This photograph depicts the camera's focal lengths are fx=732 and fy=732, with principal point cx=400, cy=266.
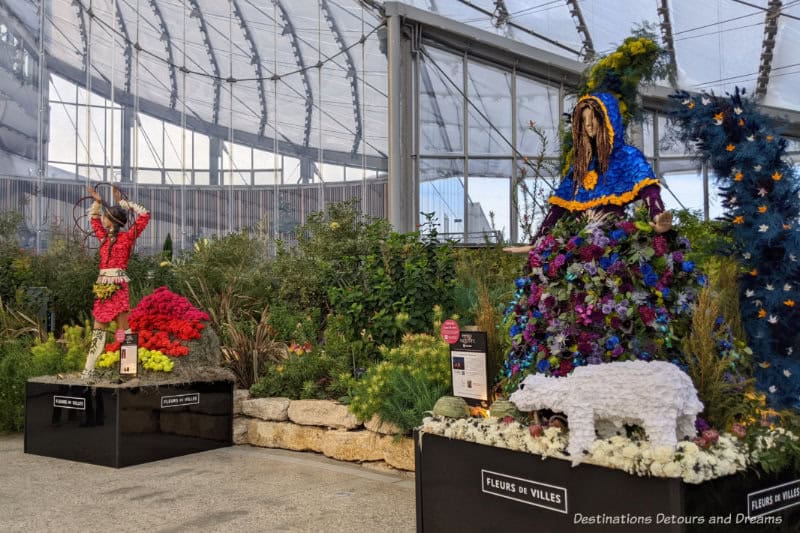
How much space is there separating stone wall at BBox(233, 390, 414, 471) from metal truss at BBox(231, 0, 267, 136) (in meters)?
9.93

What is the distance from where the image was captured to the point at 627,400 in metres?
2.95

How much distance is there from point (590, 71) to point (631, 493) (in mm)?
2388

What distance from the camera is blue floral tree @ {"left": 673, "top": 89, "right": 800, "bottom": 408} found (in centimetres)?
427

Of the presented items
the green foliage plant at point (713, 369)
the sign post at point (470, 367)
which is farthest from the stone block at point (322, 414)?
the green foliage plant at point (713, 369)

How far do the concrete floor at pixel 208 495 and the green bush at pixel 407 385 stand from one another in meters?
0.48

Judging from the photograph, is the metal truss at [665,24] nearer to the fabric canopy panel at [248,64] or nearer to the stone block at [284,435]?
the fabric canopy panel at [248,64]

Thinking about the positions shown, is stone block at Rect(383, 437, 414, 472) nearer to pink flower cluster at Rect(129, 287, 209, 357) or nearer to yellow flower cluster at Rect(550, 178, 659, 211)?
pink flower cluster at Rect(129, 287, 209, 357)

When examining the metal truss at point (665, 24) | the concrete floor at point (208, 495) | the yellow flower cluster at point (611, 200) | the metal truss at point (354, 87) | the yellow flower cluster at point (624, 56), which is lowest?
the concrete floor at point (208, 495)

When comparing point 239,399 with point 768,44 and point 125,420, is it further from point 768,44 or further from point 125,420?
point 768,44

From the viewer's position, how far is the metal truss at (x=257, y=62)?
Answer: 53.1ft

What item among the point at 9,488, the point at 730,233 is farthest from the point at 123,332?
the point at 730,233

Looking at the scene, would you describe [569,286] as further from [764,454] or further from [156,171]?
[156,171]

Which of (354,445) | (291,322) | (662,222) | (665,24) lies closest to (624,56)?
(662,222)

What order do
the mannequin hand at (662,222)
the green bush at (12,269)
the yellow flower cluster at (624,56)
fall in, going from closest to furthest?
the mannequin hand at (662,222) < the yellow flower cluster at (624,56) < the green bush at (12,269)
